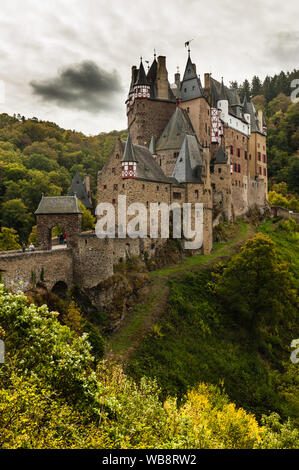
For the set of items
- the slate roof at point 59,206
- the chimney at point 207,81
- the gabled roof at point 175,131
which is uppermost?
the chimney at point 207,81

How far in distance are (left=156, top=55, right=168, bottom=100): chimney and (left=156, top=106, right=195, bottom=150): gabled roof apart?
358 cm

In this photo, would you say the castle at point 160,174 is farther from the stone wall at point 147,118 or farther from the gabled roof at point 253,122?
the gabled roof at point 253,122

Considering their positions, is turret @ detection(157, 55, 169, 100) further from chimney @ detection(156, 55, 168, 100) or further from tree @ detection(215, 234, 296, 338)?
tree @ detection(215, 234, 296, 338)

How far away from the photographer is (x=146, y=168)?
4116cm

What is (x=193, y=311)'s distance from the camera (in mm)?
33562

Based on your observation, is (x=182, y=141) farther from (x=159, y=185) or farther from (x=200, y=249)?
(x=200, y=249)

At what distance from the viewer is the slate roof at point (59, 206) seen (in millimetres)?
29016

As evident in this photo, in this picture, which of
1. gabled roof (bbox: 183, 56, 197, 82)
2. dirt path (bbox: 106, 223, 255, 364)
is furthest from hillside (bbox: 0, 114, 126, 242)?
dirt path (bbox: 106, 223, 255, 364)

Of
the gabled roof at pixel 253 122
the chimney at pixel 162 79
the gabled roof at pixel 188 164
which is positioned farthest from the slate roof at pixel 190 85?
the gabled roof at pixel 253 122

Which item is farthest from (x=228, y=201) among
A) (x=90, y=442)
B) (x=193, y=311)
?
(x=90, y=442)

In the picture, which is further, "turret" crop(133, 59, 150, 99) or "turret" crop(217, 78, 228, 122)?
"turret" crop(217, 78, 228, 122)

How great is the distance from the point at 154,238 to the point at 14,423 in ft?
99.7

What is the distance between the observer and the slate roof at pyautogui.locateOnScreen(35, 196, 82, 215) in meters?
29.0

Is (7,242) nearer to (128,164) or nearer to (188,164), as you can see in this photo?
(128,164)
